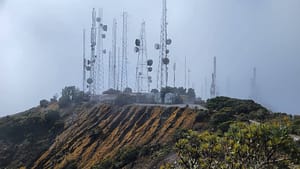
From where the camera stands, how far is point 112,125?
160ft

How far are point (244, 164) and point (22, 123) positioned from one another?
50228mm

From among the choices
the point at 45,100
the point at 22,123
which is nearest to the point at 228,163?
the point at 22,123

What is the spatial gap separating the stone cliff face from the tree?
28.0 meters

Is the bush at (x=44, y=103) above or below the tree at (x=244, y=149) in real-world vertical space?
below

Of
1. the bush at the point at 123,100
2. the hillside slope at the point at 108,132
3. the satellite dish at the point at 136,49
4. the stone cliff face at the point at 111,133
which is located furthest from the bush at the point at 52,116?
the satellite dish at the point at 136,49

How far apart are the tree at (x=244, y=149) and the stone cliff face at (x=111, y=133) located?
1102 inches

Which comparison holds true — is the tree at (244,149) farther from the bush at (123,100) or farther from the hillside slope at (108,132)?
the bush at (123,100)

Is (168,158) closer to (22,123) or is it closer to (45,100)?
(22,123)

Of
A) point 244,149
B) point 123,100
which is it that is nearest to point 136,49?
point 123,100

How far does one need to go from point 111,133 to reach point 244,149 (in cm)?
3742

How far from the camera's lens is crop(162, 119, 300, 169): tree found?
10094 mm

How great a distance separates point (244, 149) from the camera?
992cm

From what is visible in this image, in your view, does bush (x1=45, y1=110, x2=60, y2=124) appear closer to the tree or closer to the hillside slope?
the hillside slope

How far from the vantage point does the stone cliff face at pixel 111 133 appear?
136 feet
